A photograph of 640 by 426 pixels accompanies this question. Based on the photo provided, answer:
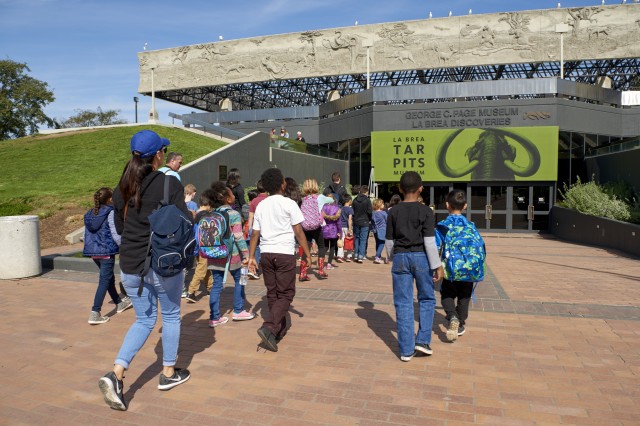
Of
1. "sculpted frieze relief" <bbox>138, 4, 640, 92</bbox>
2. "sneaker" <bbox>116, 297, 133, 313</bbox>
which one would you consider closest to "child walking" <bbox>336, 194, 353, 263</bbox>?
"sneaker" <bbox>116, 297, 133, 313</bbox>

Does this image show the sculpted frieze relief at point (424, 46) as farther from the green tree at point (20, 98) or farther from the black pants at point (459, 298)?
the black pants at point (459, 298)

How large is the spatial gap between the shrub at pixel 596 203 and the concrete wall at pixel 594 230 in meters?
0.30

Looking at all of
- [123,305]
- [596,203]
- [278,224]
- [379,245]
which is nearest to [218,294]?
[278,224]

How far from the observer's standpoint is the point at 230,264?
589 centimetres

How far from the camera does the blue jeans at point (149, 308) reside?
372cm

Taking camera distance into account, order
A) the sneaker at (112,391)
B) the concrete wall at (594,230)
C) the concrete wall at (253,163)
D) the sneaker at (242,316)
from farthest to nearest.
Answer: the concrete wall at (253,163) < the concrete wall at (594,230) < the sneaker at (242,316) < the sneaker at (112,391)

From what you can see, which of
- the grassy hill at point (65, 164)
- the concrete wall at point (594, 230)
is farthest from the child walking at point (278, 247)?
the grassy hill at point (65, 164)

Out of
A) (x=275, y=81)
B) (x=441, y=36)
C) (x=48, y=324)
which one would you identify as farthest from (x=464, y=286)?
(x=275, y=81)

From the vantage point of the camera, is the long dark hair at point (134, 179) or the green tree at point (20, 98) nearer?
the long dark hair at point (134, 179)

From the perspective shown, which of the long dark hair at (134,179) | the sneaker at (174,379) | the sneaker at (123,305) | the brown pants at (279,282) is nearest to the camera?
the long dark hair at (134,179)

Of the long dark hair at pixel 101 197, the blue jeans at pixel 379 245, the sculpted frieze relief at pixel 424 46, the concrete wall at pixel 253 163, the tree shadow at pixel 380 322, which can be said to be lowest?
the tree shadow at pixel 380 322

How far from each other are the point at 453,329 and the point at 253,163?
1564 centimetres

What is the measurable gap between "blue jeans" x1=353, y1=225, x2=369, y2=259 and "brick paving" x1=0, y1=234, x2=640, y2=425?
146 inches

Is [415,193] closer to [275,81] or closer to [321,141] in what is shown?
[321,141]
